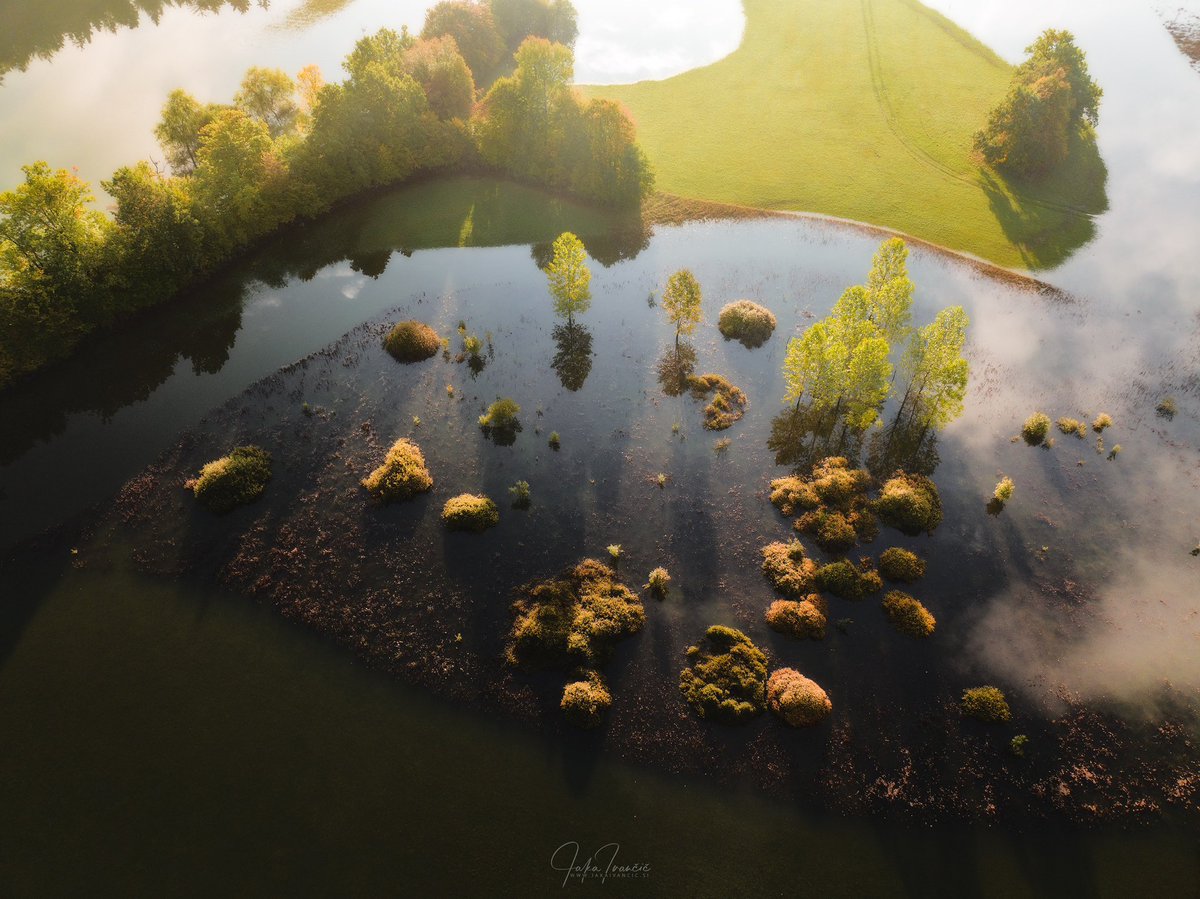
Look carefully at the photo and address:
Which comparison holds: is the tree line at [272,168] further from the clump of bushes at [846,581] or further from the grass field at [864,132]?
the clump of bushes at [846,581]

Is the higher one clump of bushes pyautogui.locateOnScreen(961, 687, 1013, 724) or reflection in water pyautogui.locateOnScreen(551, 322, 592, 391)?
reflection in water pyautogui.locateOnScreen(551, 322, 592, 391)

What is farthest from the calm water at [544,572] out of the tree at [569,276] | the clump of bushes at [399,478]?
the tree at [569,276]

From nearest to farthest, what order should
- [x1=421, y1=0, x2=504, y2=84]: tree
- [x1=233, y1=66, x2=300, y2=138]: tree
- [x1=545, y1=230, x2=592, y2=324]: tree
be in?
[x1=545, y1=230, x2=592, y2=324]: tree, [x1=233, y1=66, x2=300, y2=138]: tree, [x1=421, y1=0, x2=504, y2=84]: tree

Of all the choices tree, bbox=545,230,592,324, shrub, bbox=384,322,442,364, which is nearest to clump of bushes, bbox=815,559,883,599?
tree, bbox=545,230,592,324

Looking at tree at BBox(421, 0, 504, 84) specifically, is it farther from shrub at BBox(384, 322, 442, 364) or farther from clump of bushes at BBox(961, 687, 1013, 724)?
clump of bushes at BBox(961, 687, 1013, 724)

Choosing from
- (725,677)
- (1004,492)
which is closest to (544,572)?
(725,677)

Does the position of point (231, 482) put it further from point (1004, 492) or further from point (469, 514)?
point (1004, 492)

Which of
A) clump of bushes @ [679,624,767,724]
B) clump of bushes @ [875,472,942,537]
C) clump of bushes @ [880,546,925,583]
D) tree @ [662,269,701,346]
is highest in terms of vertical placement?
tree @ [662,269,701,346]
